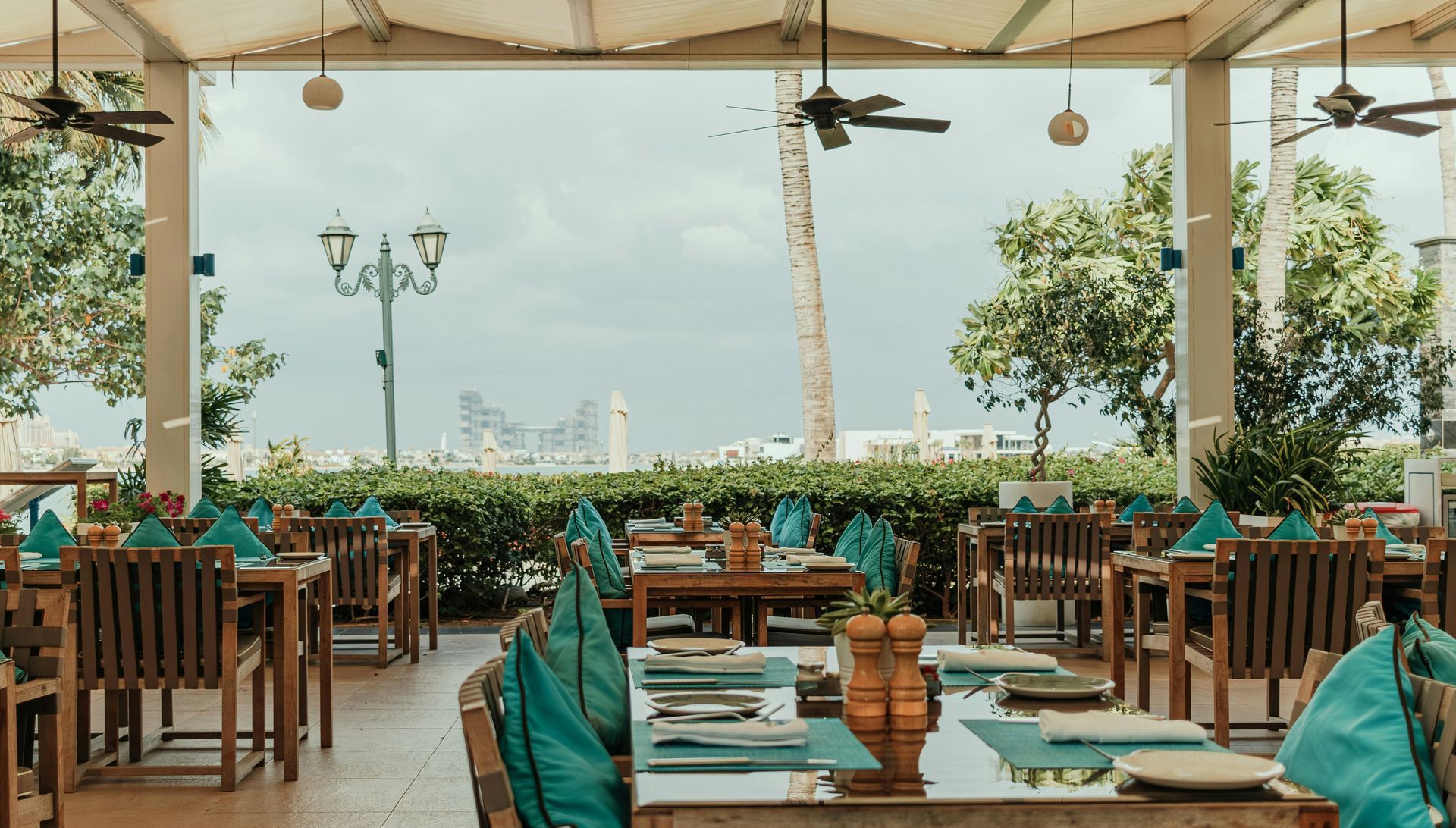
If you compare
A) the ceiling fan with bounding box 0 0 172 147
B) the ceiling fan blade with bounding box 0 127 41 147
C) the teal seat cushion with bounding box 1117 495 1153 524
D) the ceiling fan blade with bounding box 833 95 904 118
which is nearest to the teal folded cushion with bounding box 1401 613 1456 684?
the ceiling fan blade with bounding box 833 95 904 118

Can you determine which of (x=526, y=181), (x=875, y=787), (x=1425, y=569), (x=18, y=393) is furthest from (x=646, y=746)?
(x=526, y=181)

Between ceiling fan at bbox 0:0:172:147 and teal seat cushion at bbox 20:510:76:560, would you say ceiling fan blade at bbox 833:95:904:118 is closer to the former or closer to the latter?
ceiling fan at bbox 0:0:172:147

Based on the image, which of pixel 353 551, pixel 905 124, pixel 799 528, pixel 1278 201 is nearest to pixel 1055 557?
pixel 799 528

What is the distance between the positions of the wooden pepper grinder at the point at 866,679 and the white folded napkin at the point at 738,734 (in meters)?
0.17

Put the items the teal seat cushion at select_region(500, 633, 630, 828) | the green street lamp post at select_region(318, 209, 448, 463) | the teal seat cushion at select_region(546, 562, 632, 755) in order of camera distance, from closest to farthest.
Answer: the teal seat cushion at select_region(500, 633, 630, 828)
the teal seat cushion at select_region(546, 562, 632, 755)
the green street lamp post at select_region(318, 209, 448, 463)

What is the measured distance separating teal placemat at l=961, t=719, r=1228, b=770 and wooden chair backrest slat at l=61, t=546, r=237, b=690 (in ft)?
10.1

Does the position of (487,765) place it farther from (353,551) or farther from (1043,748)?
(353,551)

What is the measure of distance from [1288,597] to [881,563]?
1.58 meters

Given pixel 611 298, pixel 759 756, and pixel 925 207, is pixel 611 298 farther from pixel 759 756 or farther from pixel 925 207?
pixel 759 756

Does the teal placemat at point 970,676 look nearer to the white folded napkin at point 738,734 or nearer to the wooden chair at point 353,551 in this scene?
the white folded napkin at point 738,734

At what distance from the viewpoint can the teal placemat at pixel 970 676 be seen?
102 inches

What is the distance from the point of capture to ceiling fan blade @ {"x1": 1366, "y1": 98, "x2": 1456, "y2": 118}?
645 cm

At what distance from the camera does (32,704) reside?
288 centimetres

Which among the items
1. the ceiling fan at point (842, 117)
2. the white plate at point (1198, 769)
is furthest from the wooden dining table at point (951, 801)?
the ceiling fan at point (842, 117)
